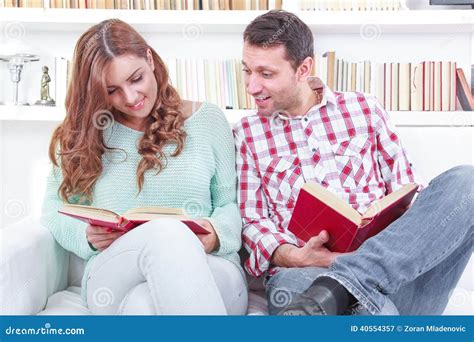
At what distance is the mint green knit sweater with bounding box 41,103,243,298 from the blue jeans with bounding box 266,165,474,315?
0.23m

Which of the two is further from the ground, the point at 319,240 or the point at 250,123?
the point at 250,123

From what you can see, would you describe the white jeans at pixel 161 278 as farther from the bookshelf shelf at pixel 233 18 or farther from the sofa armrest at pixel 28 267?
the bookshelf shelf at pixel 233 18

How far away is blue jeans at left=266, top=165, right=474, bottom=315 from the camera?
4.09 ft

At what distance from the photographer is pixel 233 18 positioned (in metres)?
2.37

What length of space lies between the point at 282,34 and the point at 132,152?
18.8 inches

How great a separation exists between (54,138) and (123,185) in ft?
0.70

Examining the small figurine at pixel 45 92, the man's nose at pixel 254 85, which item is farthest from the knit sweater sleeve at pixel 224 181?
the small figurine at pixel 45 92

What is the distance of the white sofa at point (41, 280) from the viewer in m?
1.33

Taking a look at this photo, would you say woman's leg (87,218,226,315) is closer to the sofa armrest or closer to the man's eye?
the sofa armrest

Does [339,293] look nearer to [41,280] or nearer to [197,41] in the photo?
[41,280]

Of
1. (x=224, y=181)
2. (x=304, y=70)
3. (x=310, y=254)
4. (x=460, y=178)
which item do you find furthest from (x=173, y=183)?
(x=460, y=178)

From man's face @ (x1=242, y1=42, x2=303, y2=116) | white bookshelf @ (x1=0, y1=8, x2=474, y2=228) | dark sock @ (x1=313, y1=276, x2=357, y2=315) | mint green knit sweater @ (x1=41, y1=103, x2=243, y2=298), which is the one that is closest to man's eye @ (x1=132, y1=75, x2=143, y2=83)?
mint green knit sweater @ (x1=41, y1=103, x2=243, y2=298)

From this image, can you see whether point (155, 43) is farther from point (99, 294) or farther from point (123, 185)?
point (99, 294)

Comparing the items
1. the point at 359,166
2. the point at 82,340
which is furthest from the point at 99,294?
the point at 359,166
